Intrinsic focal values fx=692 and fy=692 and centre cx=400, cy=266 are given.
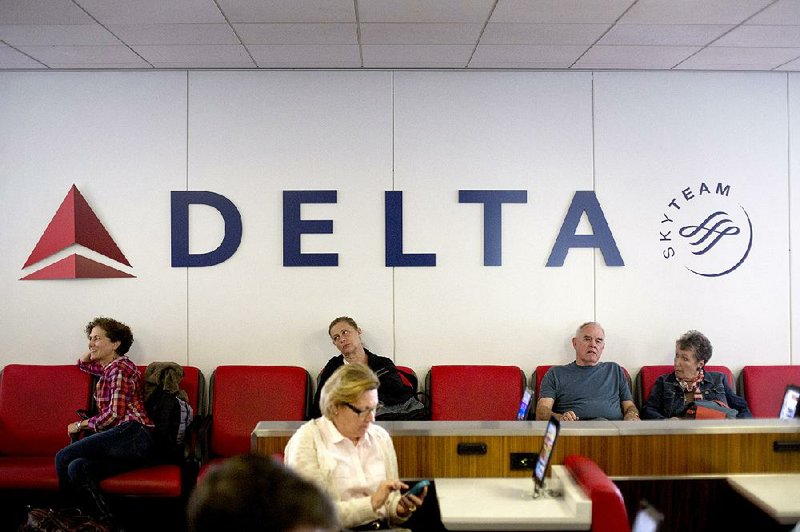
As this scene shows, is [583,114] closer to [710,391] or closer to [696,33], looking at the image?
[696,33]

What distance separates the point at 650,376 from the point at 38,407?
4416mm

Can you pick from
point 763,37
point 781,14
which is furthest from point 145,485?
point 763,37

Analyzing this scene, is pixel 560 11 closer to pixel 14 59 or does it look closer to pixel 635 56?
pixel 635 56

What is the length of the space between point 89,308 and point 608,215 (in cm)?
404

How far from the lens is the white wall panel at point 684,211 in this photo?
5332mm

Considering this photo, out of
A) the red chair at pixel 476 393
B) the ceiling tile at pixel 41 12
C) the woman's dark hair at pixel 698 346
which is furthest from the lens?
the red chair at pixel 476 393

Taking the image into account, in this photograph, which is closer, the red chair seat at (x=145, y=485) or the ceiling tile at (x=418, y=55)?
the red chair seat at (x=145, y=485)

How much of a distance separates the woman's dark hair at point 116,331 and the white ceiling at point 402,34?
1.87m

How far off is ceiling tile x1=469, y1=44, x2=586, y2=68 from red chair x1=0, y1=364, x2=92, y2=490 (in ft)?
11.9

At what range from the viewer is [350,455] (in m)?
2.87

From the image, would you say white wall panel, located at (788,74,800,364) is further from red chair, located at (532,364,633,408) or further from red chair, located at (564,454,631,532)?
red chair, located at (564,454,631,532)

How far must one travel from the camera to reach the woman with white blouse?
8.95ft

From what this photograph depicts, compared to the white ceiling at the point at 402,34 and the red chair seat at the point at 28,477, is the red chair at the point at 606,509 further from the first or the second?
the red chair seat at the point at 28,477

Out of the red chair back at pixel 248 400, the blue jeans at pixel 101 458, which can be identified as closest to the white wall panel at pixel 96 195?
the red chair back at pixel 248 400
